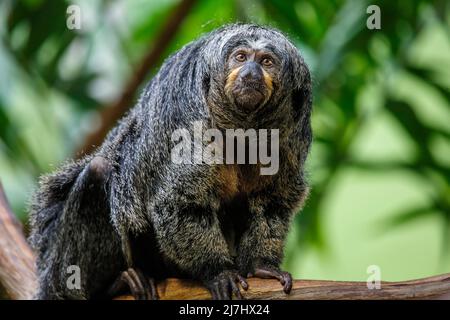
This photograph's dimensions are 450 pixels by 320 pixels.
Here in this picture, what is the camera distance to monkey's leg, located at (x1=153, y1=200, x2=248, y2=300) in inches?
160

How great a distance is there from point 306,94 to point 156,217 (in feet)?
3.62

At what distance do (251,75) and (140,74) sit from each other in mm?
2960

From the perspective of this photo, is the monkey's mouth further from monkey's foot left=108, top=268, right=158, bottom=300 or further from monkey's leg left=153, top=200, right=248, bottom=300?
monkey's foot left=108, top=268, right=158, bottom=300

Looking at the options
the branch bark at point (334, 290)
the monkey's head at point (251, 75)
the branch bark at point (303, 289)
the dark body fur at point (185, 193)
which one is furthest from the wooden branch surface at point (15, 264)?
the monkey's head at point (251, 75)

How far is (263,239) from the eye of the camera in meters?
4.23

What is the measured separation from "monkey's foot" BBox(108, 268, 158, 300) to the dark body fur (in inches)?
2.9

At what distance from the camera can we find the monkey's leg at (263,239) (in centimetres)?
421

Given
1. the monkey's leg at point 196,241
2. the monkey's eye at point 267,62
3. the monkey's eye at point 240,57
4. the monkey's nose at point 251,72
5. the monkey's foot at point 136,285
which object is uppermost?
the monkey's eye at point 240,57

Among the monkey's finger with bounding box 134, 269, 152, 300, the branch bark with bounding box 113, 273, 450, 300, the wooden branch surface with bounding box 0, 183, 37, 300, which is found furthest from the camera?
the wooden branch surface with bounding box 0, 183, 37, 300

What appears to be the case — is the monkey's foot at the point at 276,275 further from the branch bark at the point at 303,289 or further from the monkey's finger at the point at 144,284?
the monkey's finger at the point at 144,284

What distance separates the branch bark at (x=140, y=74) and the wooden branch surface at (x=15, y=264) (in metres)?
1.58

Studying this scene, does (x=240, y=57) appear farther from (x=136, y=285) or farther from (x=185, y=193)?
(x=136, y=285)

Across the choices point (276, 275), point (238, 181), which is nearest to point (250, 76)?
point (238, 181)

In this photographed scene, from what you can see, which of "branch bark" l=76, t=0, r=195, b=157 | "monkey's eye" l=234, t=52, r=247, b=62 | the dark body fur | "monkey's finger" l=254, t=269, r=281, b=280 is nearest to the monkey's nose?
"monkey's eye" l=234, t=52, r=247, b=62
